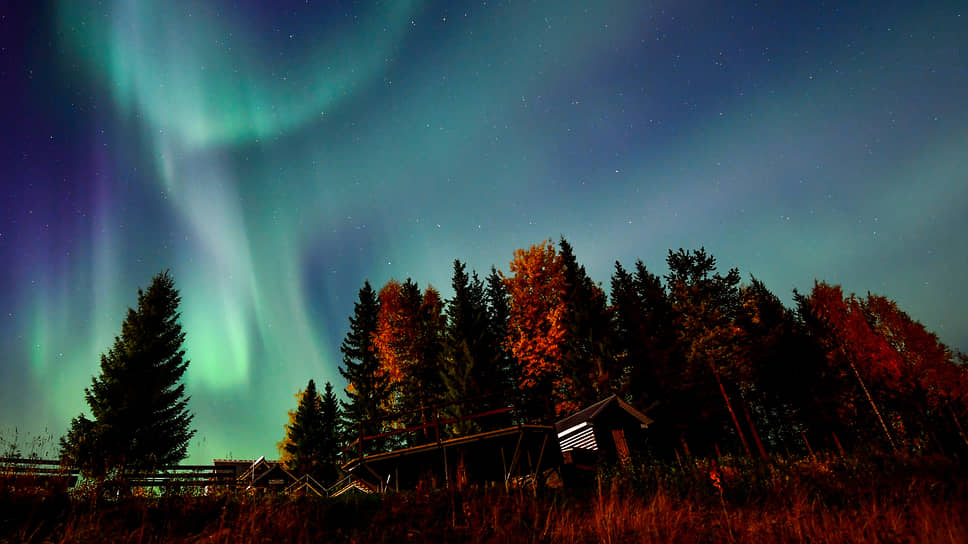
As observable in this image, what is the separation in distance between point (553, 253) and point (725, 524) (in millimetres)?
25804

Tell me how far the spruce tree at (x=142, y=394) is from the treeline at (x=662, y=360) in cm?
1160

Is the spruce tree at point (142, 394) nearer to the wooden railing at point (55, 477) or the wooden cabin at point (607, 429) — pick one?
the wooden railing at point (55, 477)

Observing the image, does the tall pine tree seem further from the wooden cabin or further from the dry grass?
the dry grass

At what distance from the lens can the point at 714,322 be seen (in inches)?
1261

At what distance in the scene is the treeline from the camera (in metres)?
30.3

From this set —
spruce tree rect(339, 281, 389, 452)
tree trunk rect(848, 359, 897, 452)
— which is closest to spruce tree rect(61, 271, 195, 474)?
spruce tree rect(339, 281, 389, 452)

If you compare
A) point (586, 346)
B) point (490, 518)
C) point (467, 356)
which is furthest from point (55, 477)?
point (586, 346)

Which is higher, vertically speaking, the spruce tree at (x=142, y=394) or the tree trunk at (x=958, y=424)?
the spruce tree at (x=142, y=394)

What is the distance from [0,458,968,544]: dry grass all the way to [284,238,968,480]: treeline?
1911cm

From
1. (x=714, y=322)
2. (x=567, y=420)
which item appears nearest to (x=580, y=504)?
(x=567, y=420)


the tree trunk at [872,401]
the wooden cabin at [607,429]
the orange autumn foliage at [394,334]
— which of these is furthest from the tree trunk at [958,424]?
the orange autumn foliage at [394,334]

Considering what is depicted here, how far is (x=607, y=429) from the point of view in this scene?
72.1 ft

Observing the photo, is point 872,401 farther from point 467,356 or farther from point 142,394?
point 142,394

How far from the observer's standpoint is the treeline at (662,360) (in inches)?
1193
